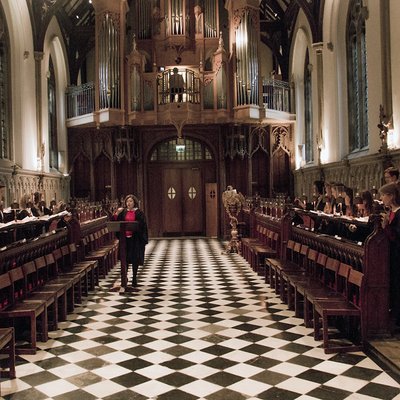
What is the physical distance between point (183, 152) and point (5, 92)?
757cm

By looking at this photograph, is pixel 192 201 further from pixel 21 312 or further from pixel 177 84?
pixel 21 312

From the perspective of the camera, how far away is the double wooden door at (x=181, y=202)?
19984 mm

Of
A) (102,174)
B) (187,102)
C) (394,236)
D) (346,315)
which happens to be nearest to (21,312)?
(346,315)

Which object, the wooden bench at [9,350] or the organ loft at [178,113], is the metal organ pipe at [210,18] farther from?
the wooden bench at [9,350]

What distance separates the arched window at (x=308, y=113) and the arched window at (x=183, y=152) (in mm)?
3794

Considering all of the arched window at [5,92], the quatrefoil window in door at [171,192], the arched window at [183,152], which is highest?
the arched window at [5,92]

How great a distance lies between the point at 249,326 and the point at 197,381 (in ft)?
6.63

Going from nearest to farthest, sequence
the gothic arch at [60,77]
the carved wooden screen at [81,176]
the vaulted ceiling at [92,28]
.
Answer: the gothic arch at [60,77], the vaulted ceiling at [92,28], the carved wooden screen at [81,176]

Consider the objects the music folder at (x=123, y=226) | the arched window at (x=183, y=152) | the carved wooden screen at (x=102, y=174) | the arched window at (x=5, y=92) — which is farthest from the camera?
the arched window at (x=183, y=152)

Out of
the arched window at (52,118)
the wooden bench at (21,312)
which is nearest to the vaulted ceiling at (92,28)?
the arched window at (52,118)

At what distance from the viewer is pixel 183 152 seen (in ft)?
65.6

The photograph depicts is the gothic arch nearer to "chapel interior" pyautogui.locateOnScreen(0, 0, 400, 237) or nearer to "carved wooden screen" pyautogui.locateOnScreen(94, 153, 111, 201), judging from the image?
"chapel interior" pyautogui.locateOnScreen(0, 0, 400, 237)

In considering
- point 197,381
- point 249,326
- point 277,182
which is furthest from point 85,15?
point 197,381

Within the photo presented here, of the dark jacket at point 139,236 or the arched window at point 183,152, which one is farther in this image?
the arched window at point 183,152
